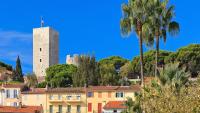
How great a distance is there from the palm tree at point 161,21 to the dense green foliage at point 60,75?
226 feet

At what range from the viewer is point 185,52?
400 ft

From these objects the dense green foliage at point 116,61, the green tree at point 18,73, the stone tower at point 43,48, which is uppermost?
the stone tower at point 43,48

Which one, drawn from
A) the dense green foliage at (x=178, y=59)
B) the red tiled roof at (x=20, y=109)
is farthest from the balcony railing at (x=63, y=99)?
the dense green foliage at (x=178, y=59)

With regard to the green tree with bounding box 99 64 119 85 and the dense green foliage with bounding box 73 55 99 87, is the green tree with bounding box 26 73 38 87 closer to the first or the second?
the dense green foliage with bounding box 73 55 99 87

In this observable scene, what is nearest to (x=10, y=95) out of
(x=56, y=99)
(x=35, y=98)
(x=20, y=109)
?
(x=35, y=98)

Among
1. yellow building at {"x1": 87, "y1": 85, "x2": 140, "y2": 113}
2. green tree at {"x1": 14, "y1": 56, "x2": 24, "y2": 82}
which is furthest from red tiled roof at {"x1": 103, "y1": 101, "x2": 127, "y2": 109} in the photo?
green tree at {"x1": 14, "y1": 56, "x2": 24, "y2": 82}

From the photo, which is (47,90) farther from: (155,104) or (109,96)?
(155,104)

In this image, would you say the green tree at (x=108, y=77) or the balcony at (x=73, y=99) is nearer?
the balcony at (x=73, y=99)

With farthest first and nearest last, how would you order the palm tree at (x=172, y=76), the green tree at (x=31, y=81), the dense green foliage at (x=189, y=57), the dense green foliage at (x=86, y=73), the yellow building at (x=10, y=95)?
the green tree at (x=31, y=81), the dense green foliage at (x=189, y=57), the dense green foliage at (x=86, y=73), the yellow building at (x=10, y=95), the palm tree at (x=172, y=76)

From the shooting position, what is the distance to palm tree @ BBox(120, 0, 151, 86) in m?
45.2

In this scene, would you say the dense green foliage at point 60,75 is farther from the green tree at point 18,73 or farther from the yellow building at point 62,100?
the yellow building at point 62,100

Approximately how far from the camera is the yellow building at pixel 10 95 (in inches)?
3893

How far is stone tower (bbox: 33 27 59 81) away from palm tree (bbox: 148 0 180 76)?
430 feet

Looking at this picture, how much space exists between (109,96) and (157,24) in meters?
43.6
